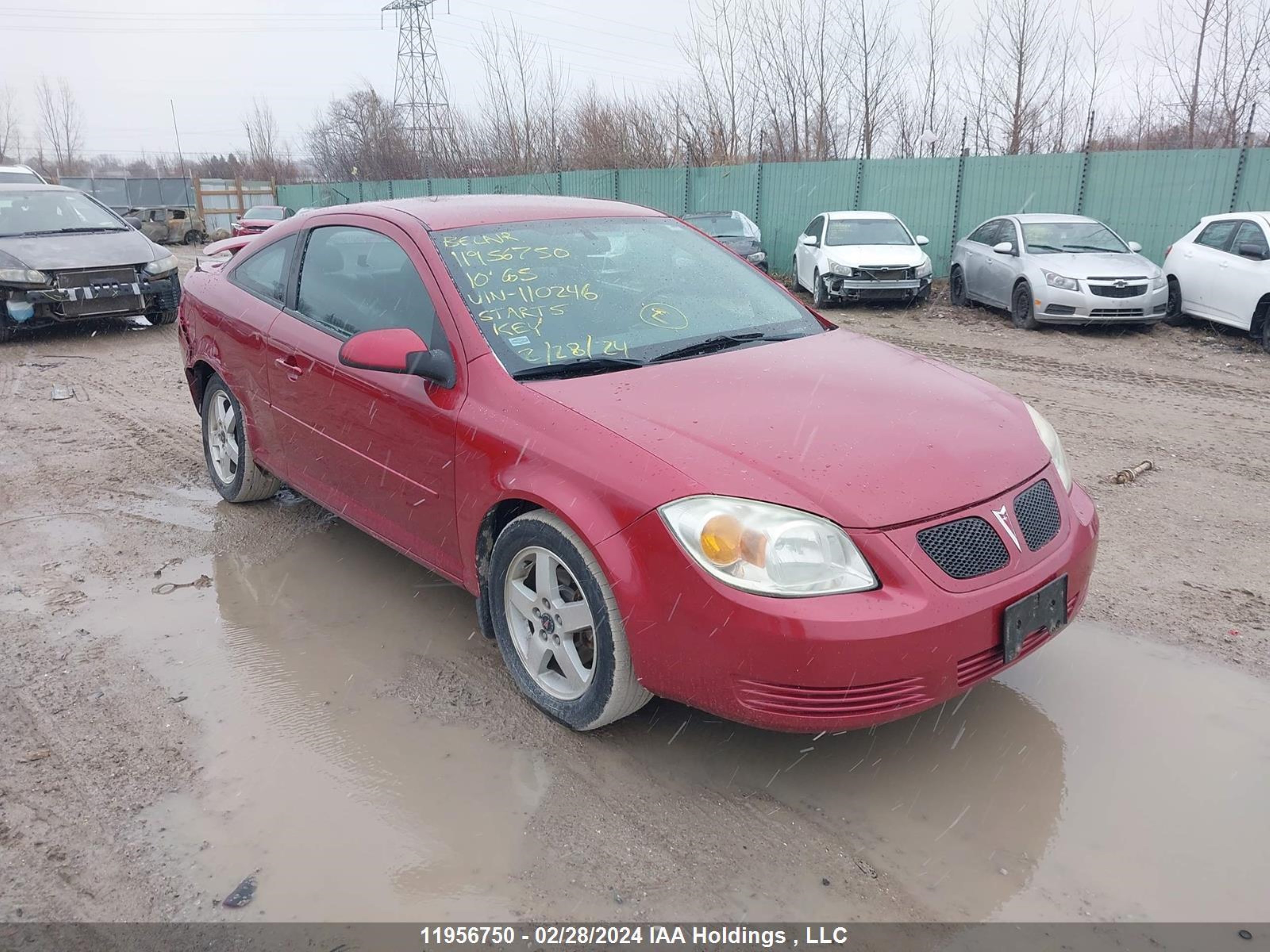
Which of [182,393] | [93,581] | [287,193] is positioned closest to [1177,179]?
→ [182,393]

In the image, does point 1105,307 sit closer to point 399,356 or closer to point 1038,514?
point 1038,514

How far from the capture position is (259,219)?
25.2 meters

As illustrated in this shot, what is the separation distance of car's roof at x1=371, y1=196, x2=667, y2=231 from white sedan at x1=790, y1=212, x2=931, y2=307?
9806mm

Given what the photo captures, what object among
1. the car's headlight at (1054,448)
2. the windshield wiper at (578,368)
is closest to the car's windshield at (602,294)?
the windshield wiper at (578,368)

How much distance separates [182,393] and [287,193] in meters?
32.1

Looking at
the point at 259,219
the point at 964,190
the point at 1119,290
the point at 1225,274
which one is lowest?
the point at 1119,290

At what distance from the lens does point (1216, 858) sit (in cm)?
250

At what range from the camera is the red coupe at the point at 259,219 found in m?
23.6

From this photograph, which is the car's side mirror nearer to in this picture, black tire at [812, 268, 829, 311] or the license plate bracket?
the license plate bracket

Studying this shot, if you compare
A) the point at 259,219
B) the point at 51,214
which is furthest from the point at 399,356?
the point at 259,219

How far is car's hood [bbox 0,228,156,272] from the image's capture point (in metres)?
9.54

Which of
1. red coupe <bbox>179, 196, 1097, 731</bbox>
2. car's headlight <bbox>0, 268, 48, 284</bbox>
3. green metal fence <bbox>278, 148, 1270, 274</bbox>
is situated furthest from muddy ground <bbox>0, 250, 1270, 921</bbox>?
green metal fence <bbox>278, 148, 1270, 274</bbox>

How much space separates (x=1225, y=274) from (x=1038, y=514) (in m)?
9.97

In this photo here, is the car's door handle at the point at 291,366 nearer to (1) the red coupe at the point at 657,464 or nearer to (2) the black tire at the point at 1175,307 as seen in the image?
(1) the red coupe at the point at 657,464
